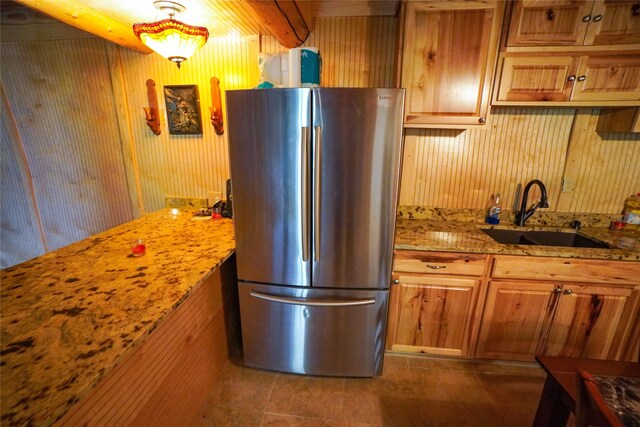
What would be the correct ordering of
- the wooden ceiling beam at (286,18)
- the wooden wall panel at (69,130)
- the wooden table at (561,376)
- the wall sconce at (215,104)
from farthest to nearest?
1. the wooden wall panel at (69,130)
2. the wall sconce at (215,104)
3. the wooden ceiling beam at (286,18)
4. the wooden table at (561,376)

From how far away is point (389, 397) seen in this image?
1.61 metres

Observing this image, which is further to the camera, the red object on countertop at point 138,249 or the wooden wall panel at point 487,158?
the wooden wall panel at point 487,158

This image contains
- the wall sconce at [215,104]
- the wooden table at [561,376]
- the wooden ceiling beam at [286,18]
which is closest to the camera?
the wooden table at [561,376]

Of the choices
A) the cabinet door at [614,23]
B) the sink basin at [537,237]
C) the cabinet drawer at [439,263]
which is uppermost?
the cabinet door at [614,23]

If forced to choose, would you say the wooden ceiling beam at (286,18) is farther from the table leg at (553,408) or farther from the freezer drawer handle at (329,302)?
the table leg at (553,408)

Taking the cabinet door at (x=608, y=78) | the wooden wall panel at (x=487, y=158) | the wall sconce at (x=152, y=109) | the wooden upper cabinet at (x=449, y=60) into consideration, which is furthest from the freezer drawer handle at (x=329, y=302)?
the wall sconce at (x=152, y=109)

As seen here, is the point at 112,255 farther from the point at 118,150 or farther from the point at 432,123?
the point at 432,123

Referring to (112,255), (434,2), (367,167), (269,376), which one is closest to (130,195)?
(112,255)

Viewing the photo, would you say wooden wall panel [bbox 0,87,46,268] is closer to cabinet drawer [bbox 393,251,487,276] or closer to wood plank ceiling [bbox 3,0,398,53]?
wood plank ceiling [bbox 3,0,398,53]

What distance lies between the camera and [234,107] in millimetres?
1341

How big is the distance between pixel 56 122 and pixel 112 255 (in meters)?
1.81

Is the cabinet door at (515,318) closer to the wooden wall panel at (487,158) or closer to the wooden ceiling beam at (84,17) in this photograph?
the wooden wall panel at (487,158)

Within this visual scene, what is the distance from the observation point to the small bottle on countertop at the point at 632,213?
1888 mm

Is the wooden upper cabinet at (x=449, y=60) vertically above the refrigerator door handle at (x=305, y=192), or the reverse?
the wooden upper cabinet at (x=449, y=60)
